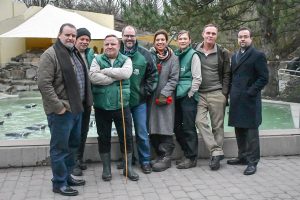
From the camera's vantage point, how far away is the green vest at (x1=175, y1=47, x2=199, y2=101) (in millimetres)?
5676

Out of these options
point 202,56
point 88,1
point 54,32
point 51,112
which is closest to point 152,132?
point 202,56

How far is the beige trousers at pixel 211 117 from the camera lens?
581 cm

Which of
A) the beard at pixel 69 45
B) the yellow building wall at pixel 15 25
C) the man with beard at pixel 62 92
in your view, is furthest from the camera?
the yellow building wall at pixel 15 25

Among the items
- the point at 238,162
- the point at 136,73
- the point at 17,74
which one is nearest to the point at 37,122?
the point at 136,73

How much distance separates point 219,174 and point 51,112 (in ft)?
7.67

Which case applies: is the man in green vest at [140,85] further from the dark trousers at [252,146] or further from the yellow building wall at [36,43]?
the yellow building wall at [36,43]

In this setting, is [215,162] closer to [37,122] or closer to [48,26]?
[37,122]

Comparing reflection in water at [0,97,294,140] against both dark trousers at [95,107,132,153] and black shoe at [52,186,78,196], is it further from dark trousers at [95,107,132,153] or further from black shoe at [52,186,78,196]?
black shoe at [52,186,78,196]

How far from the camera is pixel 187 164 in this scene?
5.84 meters

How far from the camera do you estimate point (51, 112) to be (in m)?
4.57

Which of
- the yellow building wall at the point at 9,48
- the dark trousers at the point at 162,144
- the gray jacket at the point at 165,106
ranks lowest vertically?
the dark trousers at the point at 162,144

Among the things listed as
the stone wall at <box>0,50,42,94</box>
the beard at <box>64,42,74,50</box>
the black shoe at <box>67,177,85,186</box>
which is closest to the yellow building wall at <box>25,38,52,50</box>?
→ the stone wall at <box>0,50,42,94</box>

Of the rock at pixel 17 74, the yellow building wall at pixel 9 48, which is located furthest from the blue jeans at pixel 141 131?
the yellow building wall at pixel 9 48

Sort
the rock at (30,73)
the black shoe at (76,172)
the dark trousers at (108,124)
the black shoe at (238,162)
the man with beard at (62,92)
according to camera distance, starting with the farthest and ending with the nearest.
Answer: the rock at (30,73) → the black shoe at (238,162) → the black shoe at (76,172) → the dark trousers at (108,124) → the man with beard at (62,92)
